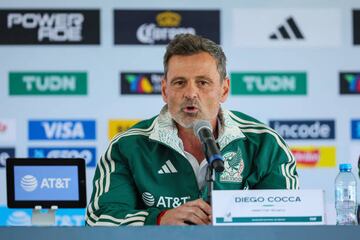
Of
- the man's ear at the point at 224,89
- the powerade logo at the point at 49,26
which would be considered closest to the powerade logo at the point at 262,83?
the powerade logo at the point at 49,26

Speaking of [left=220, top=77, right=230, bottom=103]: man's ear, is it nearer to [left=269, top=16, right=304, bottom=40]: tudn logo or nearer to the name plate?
the name plate

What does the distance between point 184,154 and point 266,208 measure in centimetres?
69

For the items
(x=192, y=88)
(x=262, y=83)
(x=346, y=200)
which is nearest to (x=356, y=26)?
(x=262, y=83)

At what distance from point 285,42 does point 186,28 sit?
2.13 ft

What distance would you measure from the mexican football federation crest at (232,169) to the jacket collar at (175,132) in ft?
0.16

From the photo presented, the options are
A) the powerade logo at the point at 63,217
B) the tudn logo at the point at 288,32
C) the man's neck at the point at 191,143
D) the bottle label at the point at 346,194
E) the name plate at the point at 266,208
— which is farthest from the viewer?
the tudn logo at the point at 288,32

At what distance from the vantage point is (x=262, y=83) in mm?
5039

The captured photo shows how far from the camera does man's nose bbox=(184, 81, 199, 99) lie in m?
2.65

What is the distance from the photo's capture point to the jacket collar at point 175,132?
269cm

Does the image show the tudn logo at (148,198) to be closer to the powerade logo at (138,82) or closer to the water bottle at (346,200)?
the water bottle at (346,200)

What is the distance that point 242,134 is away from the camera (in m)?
2.75

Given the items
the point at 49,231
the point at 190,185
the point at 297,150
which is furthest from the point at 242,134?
the point at 297,150

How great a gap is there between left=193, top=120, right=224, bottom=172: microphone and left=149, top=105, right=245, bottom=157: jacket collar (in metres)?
0.36

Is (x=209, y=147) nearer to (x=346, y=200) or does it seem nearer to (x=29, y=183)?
(x=29, y=183)
